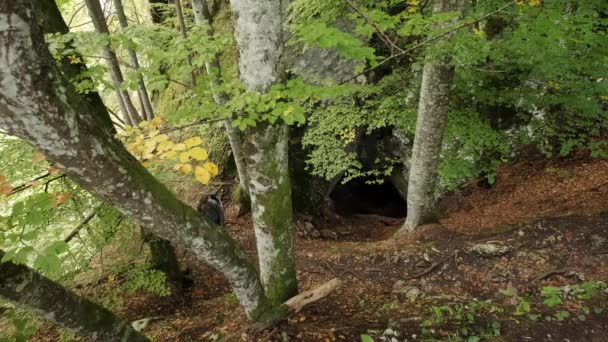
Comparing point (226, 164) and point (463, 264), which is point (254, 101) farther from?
point (226, 164)

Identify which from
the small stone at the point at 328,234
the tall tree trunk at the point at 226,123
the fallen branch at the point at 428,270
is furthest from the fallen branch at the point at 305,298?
the small stone at the point at 328,234

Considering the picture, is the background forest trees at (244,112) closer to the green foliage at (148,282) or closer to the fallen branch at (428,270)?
the green foliage at (148,282)

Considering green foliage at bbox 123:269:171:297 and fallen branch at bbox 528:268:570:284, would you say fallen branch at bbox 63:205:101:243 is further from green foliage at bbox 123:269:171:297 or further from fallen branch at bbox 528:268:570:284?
fallen branch at bbox 528:268:570:284

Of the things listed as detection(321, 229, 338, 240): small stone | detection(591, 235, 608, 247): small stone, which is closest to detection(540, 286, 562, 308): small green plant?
detection(591, 235, 608, 247): small stone

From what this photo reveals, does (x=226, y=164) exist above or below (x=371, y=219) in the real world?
above

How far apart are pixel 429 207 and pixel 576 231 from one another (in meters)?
2.51

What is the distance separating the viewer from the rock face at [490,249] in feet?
18.7

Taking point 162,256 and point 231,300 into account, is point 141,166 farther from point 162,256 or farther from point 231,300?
point 162,256

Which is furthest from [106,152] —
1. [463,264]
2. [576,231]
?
[576,231]

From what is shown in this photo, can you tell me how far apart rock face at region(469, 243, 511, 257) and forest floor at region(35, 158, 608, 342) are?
0.05 feet

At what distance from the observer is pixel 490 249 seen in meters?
5.78

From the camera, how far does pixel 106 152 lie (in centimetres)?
217

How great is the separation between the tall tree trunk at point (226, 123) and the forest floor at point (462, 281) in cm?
100

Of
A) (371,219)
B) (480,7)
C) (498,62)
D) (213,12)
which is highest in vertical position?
(213,12)
